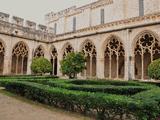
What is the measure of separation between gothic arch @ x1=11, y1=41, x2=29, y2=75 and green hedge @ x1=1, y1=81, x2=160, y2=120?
42.4ft

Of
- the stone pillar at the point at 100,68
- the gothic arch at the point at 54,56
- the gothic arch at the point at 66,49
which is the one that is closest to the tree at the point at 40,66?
the gothic arch at the point at 66,49

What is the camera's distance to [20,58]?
→ 21.5 meters

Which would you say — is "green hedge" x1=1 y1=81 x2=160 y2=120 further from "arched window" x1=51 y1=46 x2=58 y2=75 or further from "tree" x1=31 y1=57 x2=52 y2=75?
"arched window" x1=51 y1=46 x2=58 y2=75

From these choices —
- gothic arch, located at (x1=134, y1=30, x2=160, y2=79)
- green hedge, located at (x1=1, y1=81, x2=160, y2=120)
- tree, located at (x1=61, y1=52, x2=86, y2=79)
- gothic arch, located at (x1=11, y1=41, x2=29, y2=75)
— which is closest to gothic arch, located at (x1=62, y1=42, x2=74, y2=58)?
gothic arch, located at (x1=11, y1=41, x2=29, y2=75)

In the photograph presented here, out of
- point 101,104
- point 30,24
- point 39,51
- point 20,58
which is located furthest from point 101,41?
point 101,104

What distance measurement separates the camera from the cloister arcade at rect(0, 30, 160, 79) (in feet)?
49.2

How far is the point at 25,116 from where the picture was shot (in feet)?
17.3

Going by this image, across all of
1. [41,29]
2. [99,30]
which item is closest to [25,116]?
[99,30]

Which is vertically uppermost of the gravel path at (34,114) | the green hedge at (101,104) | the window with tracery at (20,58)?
the window with tracery at (20,58)

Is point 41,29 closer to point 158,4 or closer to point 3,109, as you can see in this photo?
point 158,4

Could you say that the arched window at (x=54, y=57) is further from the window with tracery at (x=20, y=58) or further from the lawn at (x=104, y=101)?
the lawn at (x=104, y=101)

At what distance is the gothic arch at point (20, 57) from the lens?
19472 mm

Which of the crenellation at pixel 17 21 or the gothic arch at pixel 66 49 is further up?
the crenellation at pixel 17 21

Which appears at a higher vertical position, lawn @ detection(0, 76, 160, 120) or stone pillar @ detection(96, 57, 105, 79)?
stone pillar @ detection(96, 57, 105, 79)
